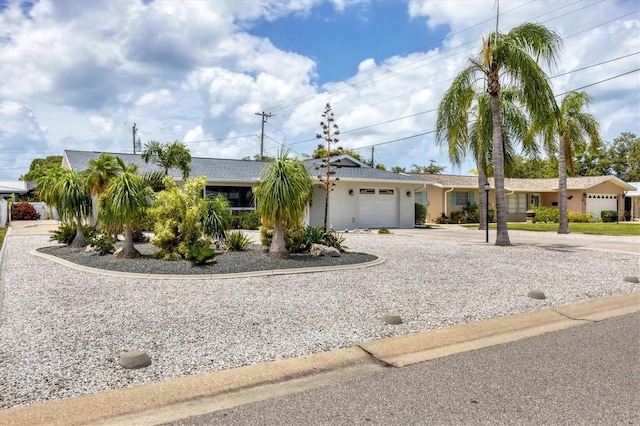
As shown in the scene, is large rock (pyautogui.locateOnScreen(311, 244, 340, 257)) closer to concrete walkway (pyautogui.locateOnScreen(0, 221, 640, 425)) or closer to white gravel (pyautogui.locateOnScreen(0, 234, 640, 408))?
white gravel (pyautogui.locateOnScreen(0, 234, 640, 408))

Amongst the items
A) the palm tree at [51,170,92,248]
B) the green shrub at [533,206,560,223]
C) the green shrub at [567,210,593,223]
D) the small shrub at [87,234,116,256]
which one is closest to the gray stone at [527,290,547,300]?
the small shrub at [87,234,116,256]

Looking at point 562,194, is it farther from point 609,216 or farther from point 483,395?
point 483,395

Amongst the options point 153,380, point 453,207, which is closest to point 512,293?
point 153,380

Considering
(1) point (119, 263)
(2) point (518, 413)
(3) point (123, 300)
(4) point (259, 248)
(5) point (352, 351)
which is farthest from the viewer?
(4) point (259, 248)

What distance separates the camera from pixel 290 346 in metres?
5.02

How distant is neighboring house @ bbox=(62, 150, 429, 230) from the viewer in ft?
78.8

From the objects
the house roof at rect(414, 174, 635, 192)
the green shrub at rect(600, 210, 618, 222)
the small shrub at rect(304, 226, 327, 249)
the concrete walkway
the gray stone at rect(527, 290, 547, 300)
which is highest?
the house roof at rect(414, 174, 635, 192)

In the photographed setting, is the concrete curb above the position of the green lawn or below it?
below

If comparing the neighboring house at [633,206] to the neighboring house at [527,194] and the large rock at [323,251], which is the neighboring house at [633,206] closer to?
the neighboring house at [527,194]

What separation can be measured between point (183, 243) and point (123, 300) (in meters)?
3.91

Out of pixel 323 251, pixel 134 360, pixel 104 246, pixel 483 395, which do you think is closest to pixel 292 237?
pixel 323 251

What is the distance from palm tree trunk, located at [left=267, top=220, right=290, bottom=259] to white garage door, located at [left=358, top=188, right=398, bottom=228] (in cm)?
1417

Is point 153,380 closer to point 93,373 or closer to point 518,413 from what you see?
point 93,373

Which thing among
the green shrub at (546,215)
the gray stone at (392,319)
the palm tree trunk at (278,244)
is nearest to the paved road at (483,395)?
the gray stone at (392,319)
